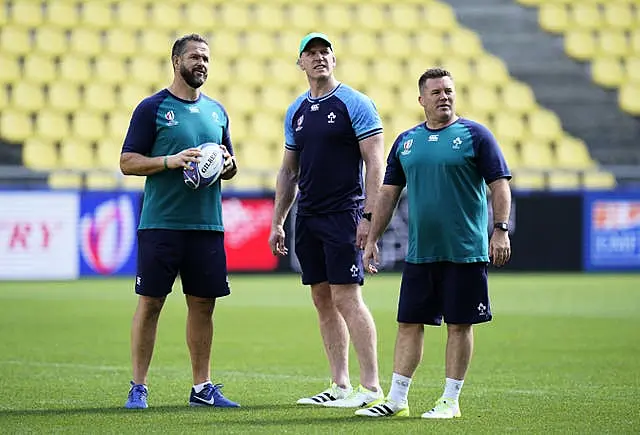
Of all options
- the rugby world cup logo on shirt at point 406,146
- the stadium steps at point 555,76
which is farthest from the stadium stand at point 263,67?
the rugby world cup logo on shirt at point 406,146

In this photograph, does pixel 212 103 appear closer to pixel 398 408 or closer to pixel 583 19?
pixel 398 408

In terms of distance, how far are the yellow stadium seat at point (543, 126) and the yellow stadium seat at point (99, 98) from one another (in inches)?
337

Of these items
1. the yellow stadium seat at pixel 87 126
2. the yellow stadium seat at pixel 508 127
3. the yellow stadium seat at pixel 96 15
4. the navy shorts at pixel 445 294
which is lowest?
the navy shorts at pixel 445 294

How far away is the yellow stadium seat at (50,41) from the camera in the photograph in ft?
81.0

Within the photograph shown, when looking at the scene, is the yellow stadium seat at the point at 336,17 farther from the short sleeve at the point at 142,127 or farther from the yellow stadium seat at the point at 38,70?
the short sleeve at the point at 142,127

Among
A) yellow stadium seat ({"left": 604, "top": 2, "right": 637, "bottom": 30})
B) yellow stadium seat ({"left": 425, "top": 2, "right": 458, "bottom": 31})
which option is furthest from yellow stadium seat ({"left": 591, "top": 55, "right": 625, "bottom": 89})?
yellow stadium seat ({"left": 425, "top": 2, "right": 458, "bottom": 31})

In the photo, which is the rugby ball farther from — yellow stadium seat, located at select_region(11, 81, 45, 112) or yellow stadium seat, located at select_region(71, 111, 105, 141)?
yellow stadium seat, located at select_region(11, 81, 45, 112)

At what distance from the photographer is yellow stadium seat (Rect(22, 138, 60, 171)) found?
22.9 metres

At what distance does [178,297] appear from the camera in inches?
683

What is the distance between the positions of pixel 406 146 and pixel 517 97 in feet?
64.2

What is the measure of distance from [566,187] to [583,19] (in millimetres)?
6827

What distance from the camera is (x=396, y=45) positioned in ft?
87.7

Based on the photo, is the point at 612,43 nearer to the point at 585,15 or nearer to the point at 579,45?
the point at 579,45

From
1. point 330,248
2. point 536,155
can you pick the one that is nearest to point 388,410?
point 330,248
